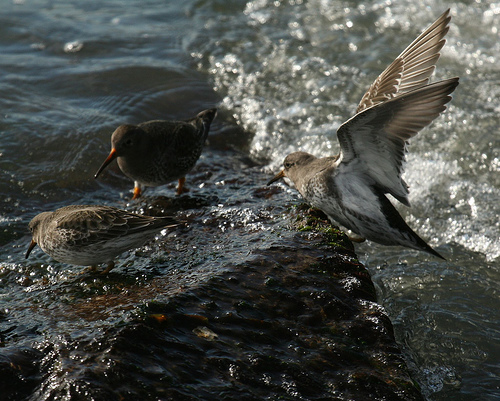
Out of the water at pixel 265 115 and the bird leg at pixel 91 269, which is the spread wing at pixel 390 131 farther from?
the bird leg at pixel 91 269

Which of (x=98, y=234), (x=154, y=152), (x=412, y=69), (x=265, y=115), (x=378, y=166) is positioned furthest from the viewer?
(x=265, y=115)

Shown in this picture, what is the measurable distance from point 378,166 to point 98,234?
2781 mm

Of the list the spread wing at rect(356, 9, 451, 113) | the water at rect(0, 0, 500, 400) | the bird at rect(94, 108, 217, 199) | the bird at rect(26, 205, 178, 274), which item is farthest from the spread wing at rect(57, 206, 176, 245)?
the spread wing at rect(356, 9, 451, 113)

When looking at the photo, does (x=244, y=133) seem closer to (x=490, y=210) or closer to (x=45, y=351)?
(x=490, y=210)

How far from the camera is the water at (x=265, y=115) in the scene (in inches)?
210

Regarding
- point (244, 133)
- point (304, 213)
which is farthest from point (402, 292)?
point (244, 133)

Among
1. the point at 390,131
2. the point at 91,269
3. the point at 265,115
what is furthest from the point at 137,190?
the point at 390,131

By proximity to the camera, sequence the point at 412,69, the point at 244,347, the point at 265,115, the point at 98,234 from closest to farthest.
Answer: the point at 244,347
the point at 98,234
the point at 412,69
the point at 265,115

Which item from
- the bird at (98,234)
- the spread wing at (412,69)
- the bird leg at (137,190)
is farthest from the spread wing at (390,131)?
the bird leg at (137,190)

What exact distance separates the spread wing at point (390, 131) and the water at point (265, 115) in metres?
1.14

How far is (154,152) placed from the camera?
23.2 ft

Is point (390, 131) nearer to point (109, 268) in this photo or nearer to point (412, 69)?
point (412, 69)

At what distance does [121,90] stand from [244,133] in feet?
8.54

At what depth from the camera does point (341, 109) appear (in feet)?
31.9
